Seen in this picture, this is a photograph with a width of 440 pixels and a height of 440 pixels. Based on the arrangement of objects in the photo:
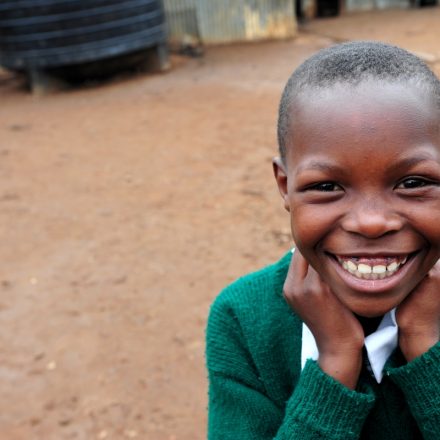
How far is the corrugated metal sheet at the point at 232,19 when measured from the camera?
9.52m

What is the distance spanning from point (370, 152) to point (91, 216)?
3491 millimetres

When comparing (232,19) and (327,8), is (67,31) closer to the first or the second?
(232,19)

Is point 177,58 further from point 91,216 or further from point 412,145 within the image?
point 412,145

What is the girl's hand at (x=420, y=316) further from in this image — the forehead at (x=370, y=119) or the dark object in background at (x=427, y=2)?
the dark object in background at (x=427, y=2)

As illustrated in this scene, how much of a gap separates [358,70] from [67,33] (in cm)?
693

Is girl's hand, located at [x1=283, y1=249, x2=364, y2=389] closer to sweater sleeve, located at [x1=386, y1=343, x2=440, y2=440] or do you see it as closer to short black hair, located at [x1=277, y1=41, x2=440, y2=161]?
sweater sleeve, located at [x1=386, y1=343, x2=440, y2=440]

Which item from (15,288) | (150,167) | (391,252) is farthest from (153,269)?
(391,252)

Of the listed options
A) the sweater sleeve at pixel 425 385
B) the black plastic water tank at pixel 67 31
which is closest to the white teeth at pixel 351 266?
the sweater sleeve at pixel 425 385

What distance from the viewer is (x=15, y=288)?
144 inches

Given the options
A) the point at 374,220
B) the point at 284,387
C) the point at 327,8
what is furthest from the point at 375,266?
the point at 327,8

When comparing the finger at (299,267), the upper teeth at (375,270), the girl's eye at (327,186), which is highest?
the girl's eye at (327,186)

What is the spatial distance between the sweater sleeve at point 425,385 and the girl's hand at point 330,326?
9 cm

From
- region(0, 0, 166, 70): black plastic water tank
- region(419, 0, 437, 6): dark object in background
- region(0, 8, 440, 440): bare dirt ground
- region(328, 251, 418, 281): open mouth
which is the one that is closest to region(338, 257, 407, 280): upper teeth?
region(328, 251, 418, 281): open mouth

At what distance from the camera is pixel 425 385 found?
1287mm
